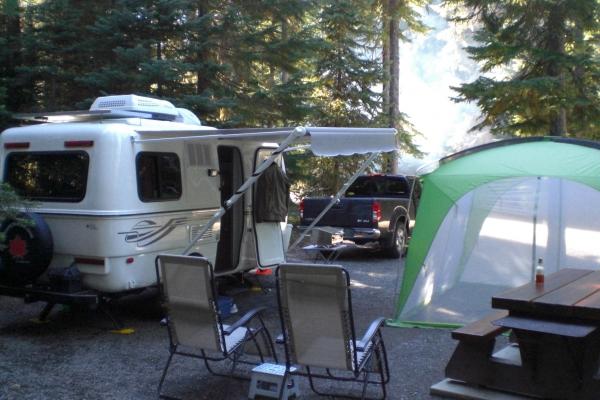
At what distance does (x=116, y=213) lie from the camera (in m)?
6.33

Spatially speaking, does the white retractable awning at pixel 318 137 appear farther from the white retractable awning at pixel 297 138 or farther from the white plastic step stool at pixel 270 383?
the white plastic step stool at pixel 270 383

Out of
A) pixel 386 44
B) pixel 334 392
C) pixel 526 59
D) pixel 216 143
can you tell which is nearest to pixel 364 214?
A: pixel 216 143

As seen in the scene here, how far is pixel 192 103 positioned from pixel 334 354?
7.70 meters

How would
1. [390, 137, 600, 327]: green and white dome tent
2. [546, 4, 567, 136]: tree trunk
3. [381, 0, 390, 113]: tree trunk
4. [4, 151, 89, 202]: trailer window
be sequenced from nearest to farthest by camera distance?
1. [4, 151, 89, 202]: trailer window
2. [390, 137, 600, 327]: green and white dome tent
3. [546, 4, 567, 136]: tree trunk
4. [381, 0, 390, 113]: tree trunk

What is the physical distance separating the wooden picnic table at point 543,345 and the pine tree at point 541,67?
862 centimetres

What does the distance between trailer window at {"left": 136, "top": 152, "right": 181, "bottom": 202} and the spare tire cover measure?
107cm

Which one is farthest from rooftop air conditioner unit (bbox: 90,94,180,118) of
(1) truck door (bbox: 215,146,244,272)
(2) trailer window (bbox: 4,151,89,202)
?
(1) truck door (bbox: 215,146,244,272)

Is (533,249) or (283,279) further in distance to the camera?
(533,249)

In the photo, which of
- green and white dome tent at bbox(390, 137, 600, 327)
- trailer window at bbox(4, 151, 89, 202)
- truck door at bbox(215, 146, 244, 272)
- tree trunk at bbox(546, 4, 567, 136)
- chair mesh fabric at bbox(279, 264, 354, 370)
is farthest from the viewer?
tree trunk at bbox(546, 4, 567, 136)

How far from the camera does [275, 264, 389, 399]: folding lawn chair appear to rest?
14.0 feet

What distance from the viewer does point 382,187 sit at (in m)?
12.9

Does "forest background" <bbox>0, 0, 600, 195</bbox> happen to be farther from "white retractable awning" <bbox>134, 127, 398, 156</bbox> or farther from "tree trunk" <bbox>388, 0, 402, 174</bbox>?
"white retractable awning" <bbox>134, 127, 398, 156</bbox>

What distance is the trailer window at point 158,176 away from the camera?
6734mm

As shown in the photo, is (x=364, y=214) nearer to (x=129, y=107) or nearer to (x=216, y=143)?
(x=216, y=143)
